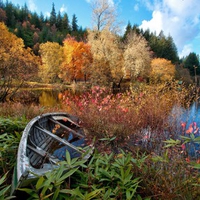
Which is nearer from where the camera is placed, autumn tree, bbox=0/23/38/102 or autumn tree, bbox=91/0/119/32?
autumn tree, bbox=0/23/38/102

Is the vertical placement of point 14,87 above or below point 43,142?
above

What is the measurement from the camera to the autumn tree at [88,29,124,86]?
19.4 m

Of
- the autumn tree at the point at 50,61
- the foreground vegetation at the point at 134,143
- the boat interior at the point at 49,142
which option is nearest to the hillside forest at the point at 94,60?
the autumn tree at the point at 50,61

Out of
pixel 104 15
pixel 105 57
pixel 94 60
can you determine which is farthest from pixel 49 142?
pixel 104 15

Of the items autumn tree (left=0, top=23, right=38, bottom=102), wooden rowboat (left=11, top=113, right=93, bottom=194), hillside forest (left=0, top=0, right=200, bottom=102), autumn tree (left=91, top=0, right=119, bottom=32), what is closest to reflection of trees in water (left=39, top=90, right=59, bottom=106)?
hillside forest (left=0, top=0, right=200, bottom=102)

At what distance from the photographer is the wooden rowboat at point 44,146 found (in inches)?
68.8

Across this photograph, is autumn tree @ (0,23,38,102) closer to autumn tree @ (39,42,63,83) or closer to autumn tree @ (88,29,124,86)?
autumn tree @ (88,29,124,86)

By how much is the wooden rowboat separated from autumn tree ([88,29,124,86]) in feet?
45.4

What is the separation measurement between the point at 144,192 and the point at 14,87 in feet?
36.7

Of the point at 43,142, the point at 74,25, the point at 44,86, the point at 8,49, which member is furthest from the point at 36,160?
the point at 74,25

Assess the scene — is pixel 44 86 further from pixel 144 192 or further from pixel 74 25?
pixel 74 25

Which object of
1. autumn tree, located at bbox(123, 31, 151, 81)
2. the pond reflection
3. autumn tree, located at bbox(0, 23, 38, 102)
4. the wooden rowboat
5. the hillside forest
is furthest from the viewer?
autumn tree, located at bbox(123, 31, 151, 81)

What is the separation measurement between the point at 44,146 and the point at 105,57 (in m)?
17.0

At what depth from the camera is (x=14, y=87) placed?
1105 centimetres
